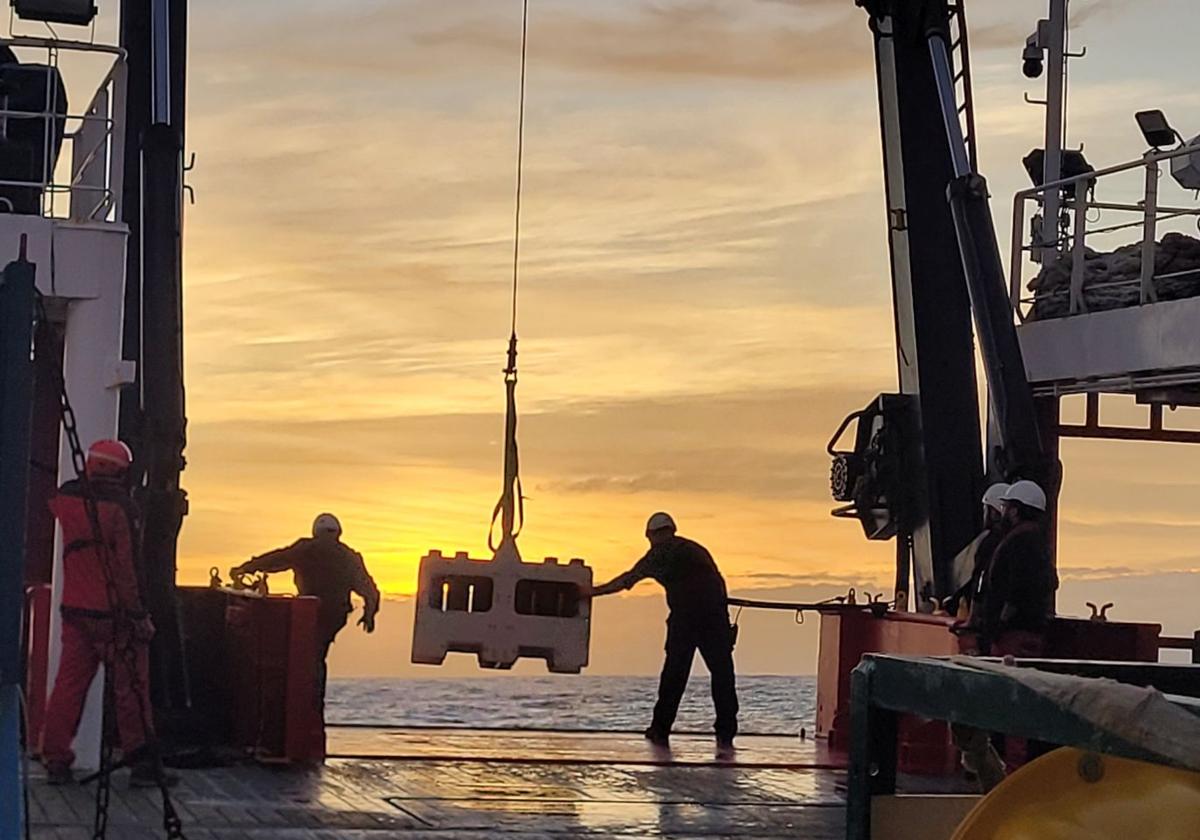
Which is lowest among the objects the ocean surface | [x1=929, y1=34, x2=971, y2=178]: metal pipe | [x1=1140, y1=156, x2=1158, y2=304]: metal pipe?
the ocean surface

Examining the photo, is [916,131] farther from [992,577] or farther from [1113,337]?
[992,577]

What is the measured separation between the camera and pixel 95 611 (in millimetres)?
9461

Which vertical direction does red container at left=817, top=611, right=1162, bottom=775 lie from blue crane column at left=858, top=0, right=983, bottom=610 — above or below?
below

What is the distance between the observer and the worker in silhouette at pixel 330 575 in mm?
12891

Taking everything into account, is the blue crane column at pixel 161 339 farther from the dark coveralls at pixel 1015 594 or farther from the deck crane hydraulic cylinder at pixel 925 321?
the deck crane hydraulic cylinder at pixel 925 321

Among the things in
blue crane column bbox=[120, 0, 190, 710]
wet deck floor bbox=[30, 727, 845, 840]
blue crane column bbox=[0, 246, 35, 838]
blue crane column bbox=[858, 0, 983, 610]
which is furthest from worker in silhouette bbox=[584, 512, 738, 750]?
blue crane column bbox=[0, 246, 35, 838]

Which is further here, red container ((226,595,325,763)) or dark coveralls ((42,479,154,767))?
red container ((226,595,325,763))

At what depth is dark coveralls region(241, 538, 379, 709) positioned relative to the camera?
12.9 metres

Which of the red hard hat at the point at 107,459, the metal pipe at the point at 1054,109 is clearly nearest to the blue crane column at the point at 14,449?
the red hard hat at the point at 107,459

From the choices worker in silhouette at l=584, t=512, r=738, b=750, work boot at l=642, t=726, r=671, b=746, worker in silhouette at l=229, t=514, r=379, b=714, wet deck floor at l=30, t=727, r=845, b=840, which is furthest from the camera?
work boot at l=642, t=726, r=671, b=746

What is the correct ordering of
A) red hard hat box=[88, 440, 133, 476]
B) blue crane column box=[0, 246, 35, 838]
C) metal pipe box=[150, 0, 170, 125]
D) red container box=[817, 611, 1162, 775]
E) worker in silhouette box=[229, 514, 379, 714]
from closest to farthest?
blue crane column box=[0, 246, 35, 838] < red hard hat box=[88, 440, 133, 476] < metal pipe box=[150, 0, 170, 125] < red container box=[817, 611, 1162, 775] < worker in silhouette box=[229, 514, 379, 714]

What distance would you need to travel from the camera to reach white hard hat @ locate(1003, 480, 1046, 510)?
10844mm

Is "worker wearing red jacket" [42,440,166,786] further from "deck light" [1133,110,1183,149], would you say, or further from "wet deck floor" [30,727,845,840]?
"deck light" [1133,110,1183,149]

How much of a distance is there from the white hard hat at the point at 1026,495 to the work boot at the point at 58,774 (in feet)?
17.1
